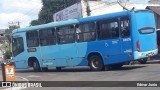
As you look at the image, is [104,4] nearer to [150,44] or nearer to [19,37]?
[19,37]

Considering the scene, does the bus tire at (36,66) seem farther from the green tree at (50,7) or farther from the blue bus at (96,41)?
the green tree at (50,7)

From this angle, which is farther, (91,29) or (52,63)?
(52,63)

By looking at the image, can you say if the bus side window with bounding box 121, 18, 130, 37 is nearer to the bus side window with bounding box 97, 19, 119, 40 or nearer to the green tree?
the bus side window with bounding box 97, 19, 119, 40

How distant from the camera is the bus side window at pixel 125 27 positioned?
18.7 m

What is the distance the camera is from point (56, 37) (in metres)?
22.3

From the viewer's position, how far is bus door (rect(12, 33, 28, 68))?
25.5 metres

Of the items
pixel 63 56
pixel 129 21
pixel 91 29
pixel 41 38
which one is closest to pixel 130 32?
pixel 129 21

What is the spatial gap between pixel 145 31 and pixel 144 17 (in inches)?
29.4

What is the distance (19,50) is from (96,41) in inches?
312

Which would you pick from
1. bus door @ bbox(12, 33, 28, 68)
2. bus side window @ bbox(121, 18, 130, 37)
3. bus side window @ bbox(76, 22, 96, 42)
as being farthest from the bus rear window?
bus door @ bbox(12, 33, 28, 68)

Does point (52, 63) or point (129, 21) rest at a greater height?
point (129, 21)

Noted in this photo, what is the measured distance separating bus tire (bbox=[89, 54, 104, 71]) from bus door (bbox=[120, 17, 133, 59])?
1.76m

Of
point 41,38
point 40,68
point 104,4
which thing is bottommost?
point 40,68

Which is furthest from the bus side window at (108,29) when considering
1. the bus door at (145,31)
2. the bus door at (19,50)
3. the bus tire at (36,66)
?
the bus door at (19,50)
